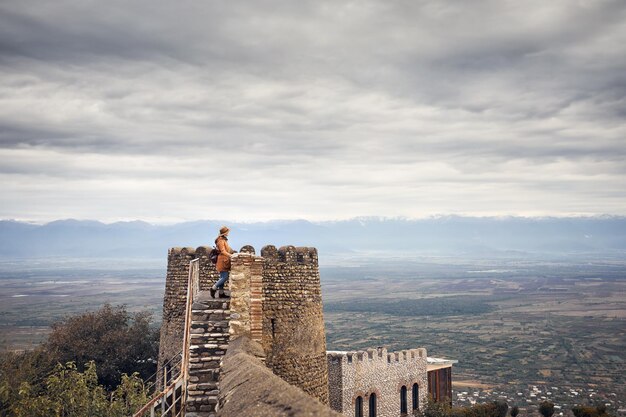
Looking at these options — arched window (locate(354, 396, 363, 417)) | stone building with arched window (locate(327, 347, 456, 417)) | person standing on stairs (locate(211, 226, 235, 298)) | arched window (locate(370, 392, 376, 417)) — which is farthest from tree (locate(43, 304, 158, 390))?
person standing on stairs (locate(211, 226, 235, 298))

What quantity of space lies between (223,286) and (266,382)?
8.92 m

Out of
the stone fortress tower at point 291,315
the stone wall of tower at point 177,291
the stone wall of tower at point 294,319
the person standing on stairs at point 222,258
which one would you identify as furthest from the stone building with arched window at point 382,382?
the person standing on stairs at point 222,258

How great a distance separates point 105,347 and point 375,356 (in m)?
15.4

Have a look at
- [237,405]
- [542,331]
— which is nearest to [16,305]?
[542,331]

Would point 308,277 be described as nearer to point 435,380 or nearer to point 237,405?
point 237,405

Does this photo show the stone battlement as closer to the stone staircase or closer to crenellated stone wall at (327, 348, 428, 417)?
crenellated stone wall at (327, 348, 428, 417)

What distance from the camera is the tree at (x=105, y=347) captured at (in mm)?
31328

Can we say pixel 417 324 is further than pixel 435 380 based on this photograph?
Yes

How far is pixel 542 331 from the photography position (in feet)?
487

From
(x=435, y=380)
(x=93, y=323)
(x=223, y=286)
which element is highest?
(x=223, y=286)

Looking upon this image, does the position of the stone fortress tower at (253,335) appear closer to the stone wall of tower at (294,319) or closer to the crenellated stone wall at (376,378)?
the stone wall of tower at (294,319)

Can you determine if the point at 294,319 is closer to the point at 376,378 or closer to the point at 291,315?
the point at 291,315

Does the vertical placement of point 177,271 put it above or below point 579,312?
above

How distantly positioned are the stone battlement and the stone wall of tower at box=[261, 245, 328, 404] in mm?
15621
